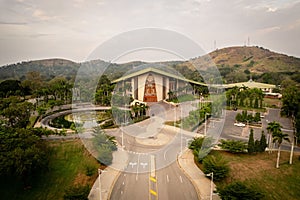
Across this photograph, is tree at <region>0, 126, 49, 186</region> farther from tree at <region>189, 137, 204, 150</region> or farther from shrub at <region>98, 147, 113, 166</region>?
tree at <region>189, 137, 204, 150</region>

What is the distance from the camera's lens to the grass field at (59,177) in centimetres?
1320

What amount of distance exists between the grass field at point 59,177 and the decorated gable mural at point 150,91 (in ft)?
64.2

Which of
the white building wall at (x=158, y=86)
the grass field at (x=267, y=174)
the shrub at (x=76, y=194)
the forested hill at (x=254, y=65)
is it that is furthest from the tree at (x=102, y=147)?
the forested hill at (x=254, y=65)

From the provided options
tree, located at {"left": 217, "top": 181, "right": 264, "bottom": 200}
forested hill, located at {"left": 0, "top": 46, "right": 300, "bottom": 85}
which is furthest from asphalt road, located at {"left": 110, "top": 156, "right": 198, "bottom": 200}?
forested hill, located at {"left": 0, "top": 46, "right": 300, "bottom": 85}

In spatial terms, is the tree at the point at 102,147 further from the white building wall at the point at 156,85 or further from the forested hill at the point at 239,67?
the forested hill at the point at 239,67

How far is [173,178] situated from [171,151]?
4137 mm

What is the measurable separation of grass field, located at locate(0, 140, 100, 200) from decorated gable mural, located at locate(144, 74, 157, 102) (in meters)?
19.6

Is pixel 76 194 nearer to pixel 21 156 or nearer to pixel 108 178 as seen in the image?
pixel 108 178

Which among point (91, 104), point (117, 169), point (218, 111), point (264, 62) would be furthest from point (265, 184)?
point (264, 62)

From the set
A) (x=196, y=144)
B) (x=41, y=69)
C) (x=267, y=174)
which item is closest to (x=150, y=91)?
(x=196, y=144)

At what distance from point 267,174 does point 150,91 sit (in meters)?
24.8

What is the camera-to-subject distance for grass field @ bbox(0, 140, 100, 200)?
520 inches

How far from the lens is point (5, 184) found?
13.8 meters

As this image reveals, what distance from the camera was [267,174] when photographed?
559 inches
